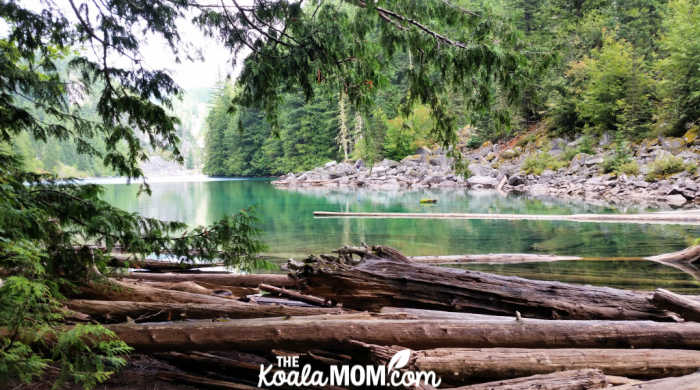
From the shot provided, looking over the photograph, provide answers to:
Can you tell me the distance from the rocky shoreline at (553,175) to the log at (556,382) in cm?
735

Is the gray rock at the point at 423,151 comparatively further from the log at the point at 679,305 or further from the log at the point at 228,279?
the log at the point at 679,305

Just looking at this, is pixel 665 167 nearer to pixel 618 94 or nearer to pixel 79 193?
pixel 618 94

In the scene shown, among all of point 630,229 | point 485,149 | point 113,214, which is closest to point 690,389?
point 113,214

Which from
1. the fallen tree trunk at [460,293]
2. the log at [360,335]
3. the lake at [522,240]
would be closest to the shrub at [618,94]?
the lake at [522,240]

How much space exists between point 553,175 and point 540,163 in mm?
2750

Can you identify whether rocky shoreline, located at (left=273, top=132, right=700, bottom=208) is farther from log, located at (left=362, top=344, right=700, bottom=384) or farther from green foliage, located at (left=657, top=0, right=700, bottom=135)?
log, located at (left=362, top=344, right=700, bottom=384)

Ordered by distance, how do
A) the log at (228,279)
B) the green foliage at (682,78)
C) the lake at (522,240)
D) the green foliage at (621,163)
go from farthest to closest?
the green foliage at (682,78)
the green foliage at (621,163)
the lake at (522,240)
the log at (228,279)

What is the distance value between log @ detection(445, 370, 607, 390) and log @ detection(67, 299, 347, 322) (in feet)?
5.03

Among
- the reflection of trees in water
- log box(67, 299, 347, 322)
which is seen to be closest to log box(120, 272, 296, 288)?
log box(67, 299, 347, 322)

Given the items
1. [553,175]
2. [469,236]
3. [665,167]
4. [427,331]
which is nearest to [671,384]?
[427,331]

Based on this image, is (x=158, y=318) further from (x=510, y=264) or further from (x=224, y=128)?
(x=224, y=128)

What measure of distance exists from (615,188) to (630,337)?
2408 centimetres

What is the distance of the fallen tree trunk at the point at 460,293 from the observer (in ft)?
12.2

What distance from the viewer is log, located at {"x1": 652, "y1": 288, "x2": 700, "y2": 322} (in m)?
3.43
